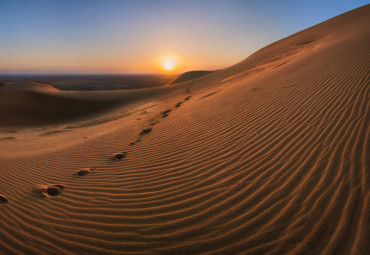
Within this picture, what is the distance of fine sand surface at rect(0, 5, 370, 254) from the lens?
6.66 feet

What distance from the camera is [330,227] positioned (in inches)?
77.2

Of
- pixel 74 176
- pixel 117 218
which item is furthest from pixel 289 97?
pixel 74 176

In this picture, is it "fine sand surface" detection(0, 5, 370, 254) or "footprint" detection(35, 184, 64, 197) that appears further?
"footprint" detection(35, 184, 64, 197)

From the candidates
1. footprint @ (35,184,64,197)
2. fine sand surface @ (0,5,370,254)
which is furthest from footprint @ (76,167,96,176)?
footprint @ (35,184,64,197)

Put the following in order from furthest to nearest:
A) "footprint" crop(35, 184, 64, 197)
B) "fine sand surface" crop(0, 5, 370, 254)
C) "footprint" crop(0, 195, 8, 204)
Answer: "footprint" crop(35, 184, 64, 197) < "footprint" crop(0, 195, 8, 204) < "fine sand surface" crop(0, 5, 370, 254)

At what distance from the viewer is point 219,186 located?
276 cm

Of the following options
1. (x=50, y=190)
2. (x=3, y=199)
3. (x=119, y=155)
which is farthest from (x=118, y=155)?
(x=3, y=199)

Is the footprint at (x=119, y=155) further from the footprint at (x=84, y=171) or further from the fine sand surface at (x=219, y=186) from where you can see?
the footprint at (x=84, y=171)

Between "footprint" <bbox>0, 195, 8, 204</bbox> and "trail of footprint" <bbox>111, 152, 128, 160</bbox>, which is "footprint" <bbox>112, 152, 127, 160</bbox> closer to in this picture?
"trail of footprint" <bbox>111, 152, 128, 160</bbox>

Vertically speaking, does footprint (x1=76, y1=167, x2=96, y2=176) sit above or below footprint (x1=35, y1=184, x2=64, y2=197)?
above

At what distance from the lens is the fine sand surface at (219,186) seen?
203 cm

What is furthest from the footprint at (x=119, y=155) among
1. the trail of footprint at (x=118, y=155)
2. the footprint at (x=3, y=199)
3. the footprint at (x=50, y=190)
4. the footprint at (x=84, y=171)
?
the footprint at (x=3, y=199)

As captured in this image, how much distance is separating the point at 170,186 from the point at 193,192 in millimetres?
403

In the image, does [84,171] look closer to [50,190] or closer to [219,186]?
[50,190]
